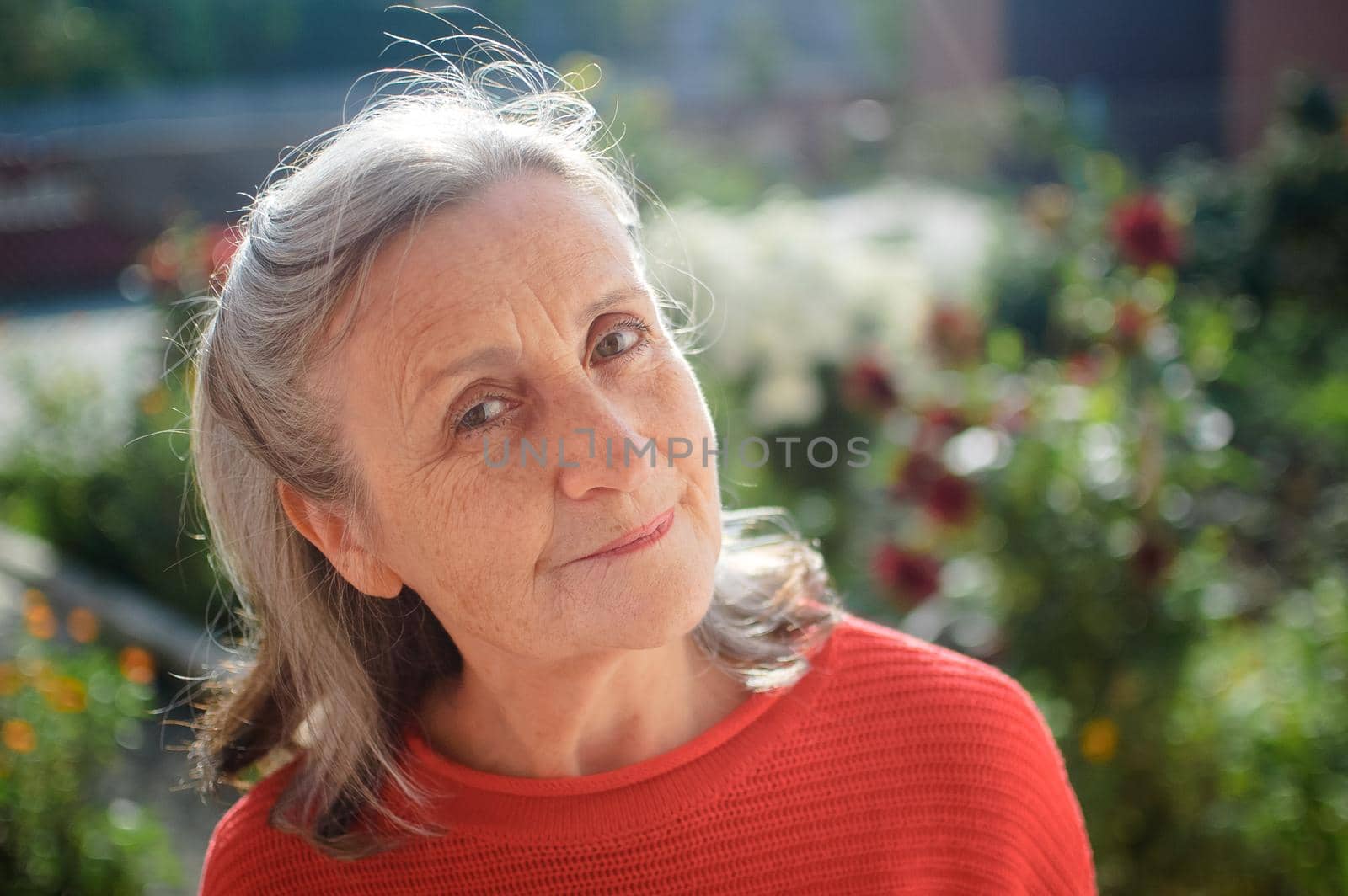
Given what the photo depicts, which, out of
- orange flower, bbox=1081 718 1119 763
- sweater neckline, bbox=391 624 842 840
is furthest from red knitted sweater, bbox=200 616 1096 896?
orange flower, bbox=1081 718 1119 763

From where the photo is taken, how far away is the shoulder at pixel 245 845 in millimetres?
1466

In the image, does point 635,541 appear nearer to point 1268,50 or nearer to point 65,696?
point 65,696

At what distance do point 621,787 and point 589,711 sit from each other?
10 cm

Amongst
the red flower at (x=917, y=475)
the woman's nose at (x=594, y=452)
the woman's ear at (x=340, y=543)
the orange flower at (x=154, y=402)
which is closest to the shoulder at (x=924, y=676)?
the woman's nose at (x=594, y=452)

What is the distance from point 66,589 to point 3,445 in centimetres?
157

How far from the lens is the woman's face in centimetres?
121

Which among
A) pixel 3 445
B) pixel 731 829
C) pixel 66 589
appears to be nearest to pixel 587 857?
pixel 731 829

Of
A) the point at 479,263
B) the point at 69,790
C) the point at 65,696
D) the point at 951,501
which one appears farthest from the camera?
the point at 951,501

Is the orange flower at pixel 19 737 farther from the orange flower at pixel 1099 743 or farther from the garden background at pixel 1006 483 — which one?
the orange flower at pixel 1099 743

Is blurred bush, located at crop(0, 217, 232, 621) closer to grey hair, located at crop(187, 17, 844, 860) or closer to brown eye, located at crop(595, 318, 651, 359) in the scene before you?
grey hair, located at crop(187, 17, 844, 860)

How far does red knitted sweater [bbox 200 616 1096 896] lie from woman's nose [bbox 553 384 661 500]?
41cm

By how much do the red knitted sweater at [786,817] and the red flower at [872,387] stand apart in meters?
1.94

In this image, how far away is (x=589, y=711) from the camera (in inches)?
56.3

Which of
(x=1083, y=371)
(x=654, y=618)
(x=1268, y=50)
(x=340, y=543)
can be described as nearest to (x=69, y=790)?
(x=340, y=543)
